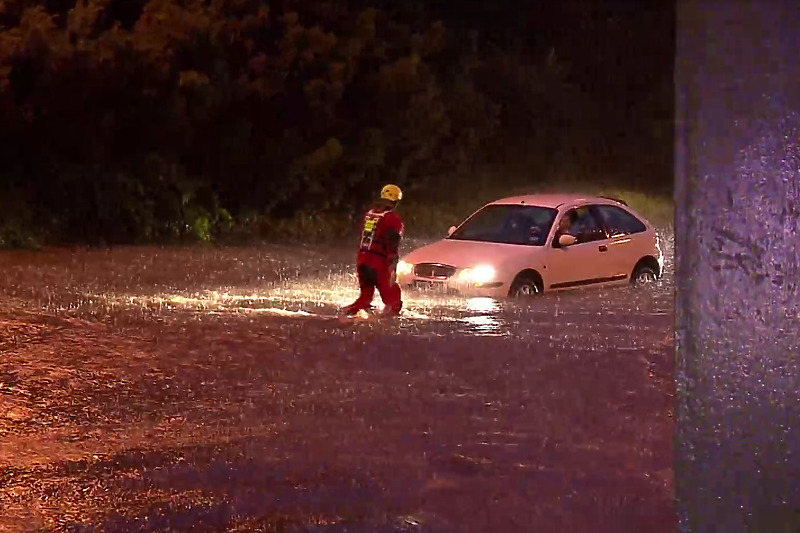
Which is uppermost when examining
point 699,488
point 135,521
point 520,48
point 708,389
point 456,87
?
point 520,48

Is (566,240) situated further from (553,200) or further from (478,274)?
(478,274)

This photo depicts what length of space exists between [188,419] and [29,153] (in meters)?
15.8

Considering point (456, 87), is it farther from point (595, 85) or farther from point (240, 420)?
point (240, 420)

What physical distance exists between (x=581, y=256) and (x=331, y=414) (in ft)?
24.7

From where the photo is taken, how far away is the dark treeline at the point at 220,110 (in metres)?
23.2

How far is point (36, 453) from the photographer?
7.97m

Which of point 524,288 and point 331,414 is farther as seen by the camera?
point 524,288

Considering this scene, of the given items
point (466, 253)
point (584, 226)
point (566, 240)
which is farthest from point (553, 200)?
point (466, 253)

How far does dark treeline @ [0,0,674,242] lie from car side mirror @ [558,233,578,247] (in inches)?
398

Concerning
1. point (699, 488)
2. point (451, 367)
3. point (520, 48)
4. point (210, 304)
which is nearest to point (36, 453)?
point (451, 367)

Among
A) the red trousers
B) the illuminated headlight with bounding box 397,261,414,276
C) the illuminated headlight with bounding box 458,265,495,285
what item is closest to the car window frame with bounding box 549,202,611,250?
the illuminated headlight with bounding box 458,265,495,285

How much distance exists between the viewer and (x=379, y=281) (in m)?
14.1

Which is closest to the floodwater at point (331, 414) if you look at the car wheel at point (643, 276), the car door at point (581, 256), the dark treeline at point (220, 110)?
the car door at point (581, 256)

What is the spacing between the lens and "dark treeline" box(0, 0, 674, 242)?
914 inches
